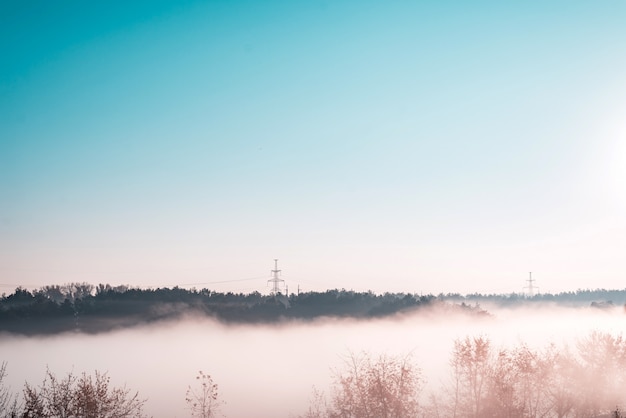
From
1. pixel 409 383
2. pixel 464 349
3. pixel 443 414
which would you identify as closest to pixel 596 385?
pixel 464 349

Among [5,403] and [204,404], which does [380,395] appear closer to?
[204,404]

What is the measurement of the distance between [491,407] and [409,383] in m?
11.1

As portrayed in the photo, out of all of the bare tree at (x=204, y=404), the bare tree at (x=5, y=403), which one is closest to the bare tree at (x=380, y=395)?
the bare tree at (x=204, y=404)

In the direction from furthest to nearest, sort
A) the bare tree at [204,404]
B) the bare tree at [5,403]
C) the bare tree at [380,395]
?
the bare tree at [204,404]
the bare tree at [380,395]
the bare tree at [5,403]

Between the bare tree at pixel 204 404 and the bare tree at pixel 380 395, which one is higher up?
the bare tree at pixel 380 395

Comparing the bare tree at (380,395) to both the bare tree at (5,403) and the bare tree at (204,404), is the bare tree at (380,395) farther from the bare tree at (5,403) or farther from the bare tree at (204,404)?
the bare tree at (5,403)

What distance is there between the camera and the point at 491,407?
74.6 m

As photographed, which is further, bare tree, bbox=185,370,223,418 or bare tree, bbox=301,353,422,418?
bare tree, bbox=185,370,223,418

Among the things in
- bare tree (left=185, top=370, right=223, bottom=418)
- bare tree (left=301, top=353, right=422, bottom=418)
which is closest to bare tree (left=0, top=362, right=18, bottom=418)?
bare tree (left=185, top=370, right=223, bottom=418)

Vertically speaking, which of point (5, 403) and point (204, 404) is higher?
point (204, 404)

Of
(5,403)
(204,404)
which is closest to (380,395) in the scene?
(204,404)

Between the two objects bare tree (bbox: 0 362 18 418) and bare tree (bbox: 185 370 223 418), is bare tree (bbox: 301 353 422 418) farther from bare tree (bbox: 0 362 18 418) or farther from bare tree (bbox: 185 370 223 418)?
bare tree (bbox: 0 362 18 418)

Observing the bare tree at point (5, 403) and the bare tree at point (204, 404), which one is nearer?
the bare tree at point (5, 403)

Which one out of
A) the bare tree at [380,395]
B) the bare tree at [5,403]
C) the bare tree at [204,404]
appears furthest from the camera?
the bare tree at [204,404]
